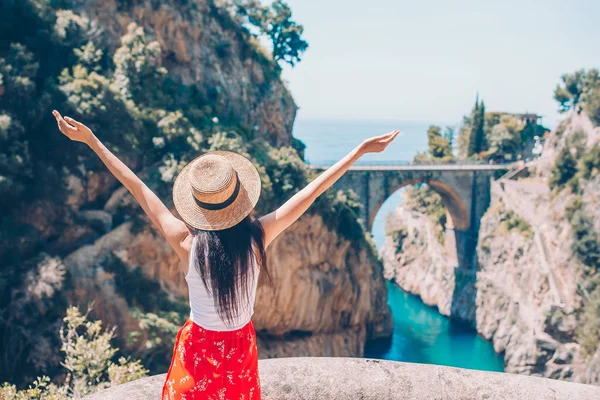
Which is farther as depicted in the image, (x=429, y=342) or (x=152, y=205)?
(x=429, y=342)

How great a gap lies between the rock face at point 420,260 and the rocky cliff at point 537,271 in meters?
0.07

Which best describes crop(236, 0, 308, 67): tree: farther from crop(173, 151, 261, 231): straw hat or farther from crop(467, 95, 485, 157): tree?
crop(173, 151, 261, 231): straw hat

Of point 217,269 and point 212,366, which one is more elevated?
point 217,269

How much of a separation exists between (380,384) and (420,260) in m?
33.1

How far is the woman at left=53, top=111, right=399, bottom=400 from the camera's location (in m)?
2.26

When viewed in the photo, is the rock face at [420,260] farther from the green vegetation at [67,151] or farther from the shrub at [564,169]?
the green vegetation at [67,151]

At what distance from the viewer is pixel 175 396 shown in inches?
90.6

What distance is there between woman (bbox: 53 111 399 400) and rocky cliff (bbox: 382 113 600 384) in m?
19.1

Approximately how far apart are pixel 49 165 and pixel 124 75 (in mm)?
4057

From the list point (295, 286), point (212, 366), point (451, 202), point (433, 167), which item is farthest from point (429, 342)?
point (212, 366)

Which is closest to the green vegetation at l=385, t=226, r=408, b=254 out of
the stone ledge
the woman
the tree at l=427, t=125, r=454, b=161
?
the tree at l=427, t=125, r=454, b=161

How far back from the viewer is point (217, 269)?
2234mm

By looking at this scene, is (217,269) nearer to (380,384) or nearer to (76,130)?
(76,130)

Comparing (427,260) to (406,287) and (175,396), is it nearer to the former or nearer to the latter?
(406,287)
